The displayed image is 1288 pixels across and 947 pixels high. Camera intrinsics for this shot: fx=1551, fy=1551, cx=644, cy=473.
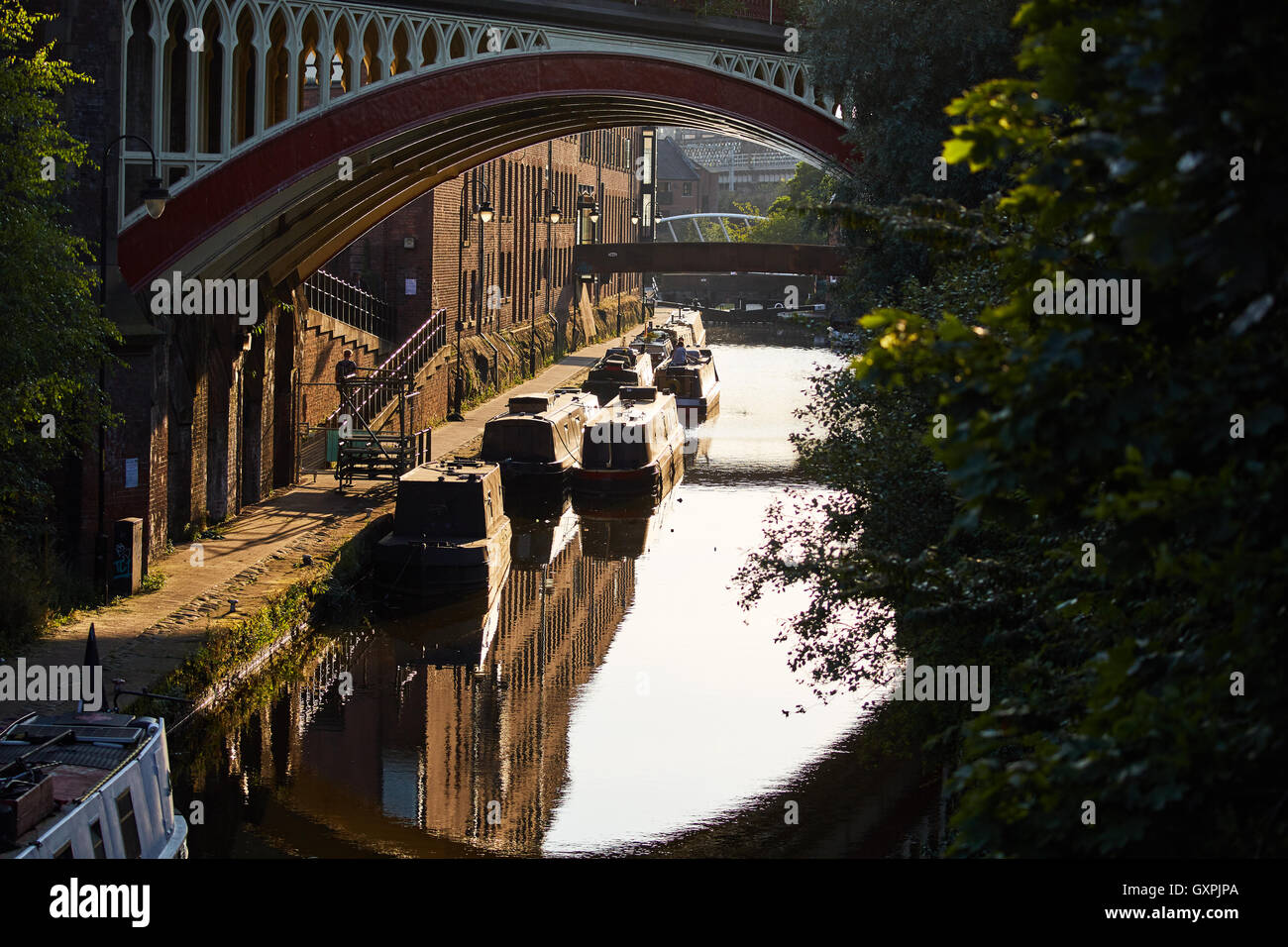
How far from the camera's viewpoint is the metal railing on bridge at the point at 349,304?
31.6m

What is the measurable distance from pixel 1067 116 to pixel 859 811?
7.80 metres

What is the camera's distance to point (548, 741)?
17.1m

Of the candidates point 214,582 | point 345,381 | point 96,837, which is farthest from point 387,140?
point 96,837

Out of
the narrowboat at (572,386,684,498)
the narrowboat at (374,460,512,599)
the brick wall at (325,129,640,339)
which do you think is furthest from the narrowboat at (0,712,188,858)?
the brick wall at (325,129,640,339)

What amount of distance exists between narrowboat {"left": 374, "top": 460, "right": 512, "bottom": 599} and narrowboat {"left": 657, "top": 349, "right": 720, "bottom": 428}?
22125mm

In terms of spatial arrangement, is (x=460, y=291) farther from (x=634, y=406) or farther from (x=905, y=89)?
(x=905, y=89)

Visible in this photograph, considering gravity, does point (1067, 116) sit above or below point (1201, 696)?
above

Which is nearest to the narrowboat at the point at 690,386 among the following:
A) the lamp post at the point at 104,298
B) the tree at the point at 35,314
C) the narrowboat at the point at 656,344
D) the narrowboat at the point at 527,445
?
the narrowboat at the point at 656,344

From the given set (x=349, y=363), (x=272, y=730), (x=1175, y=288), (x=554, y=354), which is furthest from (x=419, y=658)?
(x=554, y=354)

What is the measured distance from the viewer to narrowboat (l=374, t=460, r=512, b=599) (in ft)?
75.8

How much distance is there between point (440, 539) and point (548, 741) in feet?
23.0

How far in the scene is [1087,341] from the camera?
4520 millimetres

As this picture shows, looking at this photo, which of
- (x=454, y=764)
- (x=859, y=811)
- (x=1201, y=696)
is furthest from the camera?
(x=454, y=764)

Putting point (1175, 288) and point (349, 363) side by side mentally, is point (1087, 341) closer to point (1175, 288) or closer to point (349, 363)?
point (1175, 288)
